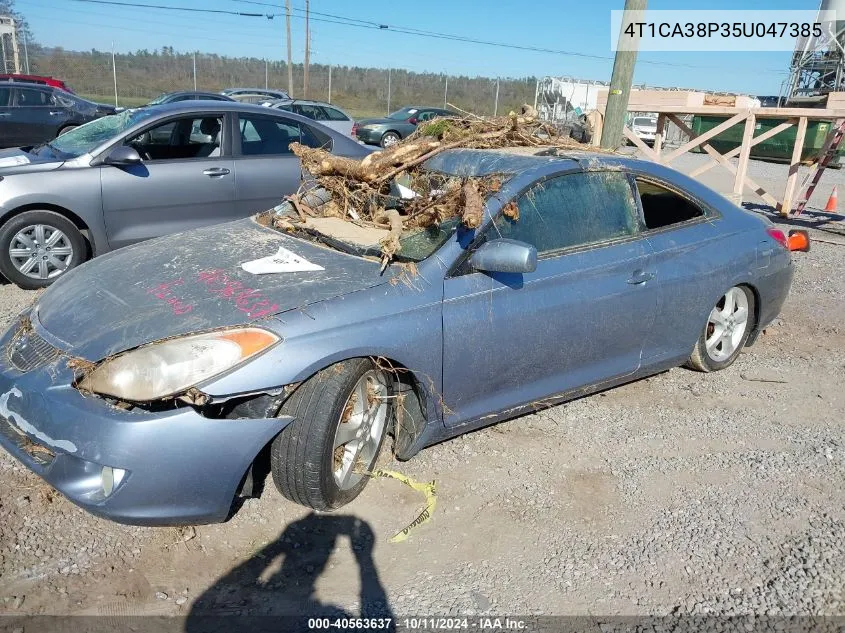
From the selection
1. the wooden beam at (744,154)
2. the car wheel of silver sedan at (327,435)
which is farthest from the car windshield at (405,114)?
the car wheel of silver sedan at (327,435)

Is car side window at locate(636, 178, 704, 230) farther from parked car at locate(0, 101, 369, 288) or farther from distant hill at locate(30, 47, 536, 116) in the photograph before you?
distant hill at locate(30, 47, 536, 116)

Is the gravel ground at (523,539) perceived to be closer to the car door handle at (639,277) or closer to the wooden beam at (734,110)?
the car door handle at (639,277)

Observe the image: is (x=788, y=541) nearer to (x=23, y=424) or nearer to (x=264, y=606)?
(x=264, y=606)

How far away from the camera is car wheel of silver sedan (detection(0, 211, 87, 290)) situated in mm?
5621

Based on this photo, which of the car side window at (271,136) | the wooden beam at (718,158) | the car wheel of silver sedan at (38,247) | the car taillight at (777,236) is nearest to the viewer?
the car taillight at (777,236)

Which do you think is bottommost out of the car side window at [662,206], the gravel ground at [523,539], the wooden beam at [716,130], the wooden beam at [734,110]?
the gravel ground at [523,539]

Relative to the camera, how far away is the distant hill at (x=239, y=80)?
115 ft

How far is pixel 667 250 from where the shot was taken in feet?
13.0

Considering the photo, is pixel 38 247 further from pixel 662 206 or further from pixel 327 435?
pixel 662 206

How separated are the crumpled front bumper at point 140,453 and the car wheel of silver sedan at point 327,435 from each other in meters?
0.12

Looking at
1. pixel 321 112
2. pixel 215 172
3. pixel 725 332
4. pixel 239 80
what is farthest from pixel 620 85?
pixel 239 80

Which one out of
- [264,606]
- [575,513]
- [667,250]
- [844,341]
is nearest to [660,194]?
[667,250]

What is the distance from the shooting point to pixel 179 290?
9.81ft

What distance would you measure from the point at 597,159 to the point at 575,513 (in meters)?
1.97
